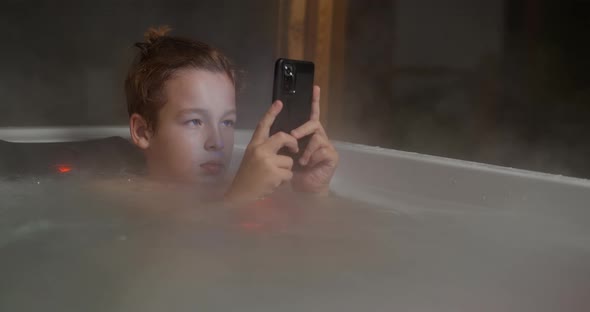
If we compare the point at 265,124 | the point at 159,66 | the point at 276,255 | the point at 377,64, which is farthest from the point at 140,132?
the point at 377,64

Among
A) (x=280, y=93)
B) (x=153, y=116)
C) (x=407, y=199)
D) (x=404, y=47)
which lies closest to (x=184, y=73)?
(x=153, y=116)

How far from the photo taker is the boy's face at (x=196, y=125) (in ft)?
3.14

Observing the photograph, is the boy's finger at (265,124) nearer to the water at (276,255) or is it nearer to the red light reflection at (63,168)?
the water at (276,255)

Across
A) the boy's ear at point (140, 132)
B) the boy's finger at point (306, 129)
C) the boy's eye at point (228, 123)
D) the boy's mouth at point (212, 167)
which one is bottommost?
the boy's mouth at point (212, 167)

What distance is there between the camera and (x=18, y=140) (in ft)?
4.12

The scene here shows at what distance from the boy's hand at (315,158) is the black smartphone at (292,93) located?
15 mm

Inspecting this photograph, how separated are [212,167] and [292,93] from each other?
22 centimetres

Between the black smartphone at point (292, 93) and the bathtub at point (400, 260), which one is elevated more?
the black smartphone at point (292, 93)

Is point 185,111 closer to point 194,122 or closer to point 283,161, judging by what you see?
point 194,122

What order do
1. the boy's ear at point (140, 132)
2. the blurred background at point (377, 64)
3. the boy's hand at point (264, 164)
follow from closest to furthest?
the boy's hand at point (264, 164) < the boy's ear at point (140, 132) < the blurred background at point (377, 64)

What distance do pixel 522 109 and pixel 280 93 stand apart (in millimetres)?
765

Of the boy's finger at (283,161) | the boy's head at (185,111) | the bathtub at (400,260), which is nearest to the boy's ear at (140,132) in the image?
the boy's head at (185,111)

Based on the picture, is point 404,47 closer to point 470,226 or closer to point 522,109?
point 522,109

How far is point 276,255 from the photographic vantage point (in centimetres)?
68
